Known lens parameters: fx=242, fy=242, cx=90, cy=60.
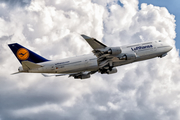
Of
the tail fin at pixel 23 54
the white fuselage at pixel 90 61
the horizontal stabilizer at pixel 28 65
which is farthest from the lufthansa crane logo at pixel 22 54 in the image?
the white fuselage at pixel 90 61

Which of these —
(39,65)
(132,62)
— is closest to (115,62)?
(132,62)

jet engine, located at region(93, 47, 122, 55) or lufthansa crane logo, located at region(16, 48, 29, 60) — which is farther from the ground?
lufthansa crane logo, located at region(16, 48, 29, 60)

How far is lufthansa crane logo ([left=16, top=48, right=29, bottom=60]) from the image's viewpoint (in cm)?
5075

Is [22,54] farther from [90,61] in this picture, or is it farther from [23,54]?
[90,61]

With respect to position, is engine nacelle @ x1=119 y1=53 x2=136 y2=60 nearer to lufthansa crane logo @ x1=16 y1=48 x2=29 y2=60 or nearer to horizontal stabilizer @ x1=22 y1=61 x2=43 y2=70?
horizontal stabilizer @ x1=22 y1=61 x2=43 y2=70

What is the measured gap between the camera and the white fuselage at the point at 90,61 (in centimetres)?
5158

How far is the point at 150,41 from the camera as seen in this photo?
5588cm

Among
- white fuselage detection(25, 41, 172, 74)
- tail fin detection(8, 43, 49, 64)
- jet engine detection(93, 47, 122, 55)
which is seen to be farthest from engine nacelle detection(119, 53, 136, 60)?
tail fin detection(8, 43, 49, 64)

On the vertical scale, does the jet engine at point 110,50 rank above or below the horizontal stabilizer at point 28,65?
above

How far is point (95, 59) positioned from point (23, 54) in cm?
1557

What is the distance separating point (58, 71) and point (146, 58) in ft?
65.6

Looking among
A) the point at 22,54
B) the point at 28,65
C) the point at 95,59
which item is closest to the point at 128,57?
the point at 95,59

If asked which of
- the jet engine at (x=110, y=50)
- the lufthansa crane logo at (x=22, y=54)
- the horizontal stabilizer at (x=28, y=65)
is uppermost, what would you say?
the lufthansa crane logo at (x=22, y=54)

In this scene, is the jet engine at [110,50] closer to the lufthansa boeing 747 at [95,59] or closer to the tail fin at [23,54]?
the lufthansa boeing 747 at [95,59]
